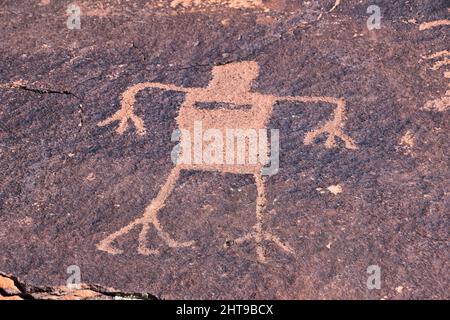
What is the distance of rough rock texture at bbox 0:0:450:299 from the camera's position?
2518 millimetres

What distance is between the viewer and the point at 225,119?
300cm

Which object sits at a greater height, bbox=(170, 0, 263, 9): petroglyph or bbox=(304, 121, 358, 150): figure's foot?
bbox=(170, 0, 263, 9): petroglyph

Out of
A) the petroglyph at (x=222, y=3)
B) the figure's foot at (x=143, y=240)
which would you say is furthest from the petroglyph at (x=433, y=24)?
the figure's foot at (x=143, y=240)

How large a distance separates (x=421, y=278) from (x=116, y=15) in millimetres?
1892

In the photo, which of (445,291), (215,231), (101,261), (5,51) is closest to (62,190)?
(101,261)

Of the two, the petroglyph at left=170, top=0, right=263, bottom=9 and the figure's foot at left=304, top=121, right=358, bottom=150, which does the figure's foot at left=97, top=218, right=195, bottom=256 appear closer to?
the figure's foot at left=304, top=121, right=358, bottom=150

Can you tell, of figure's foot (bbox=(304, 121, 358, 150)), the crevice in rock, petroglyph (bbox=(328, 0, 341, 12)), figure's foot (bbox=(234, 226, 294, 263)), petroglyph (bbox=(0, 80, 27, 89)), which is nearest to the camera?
the crevice in rock

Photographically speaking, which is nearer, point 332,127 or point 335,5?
point 332,127

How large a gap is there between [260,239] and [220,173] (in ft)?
1.08

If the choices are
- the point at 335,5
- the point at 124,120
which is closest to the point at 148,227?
the point at 124,120

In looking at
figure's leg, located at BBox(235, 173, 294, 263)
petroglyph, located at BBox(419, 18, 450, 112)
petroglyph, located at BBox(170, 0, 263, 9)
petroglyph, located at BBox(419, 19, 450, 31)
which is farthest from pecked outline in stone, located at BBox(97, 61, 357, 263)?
petroglyph, located at BBox(419, 19, 450, 31)

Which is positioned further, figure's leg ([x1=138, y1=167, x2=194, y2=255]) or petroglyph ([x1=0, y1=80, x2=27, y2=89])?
petroglyph ([x1=0, y1=80, x2=27, y2=89])

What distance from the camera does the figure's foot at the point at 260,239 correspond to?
257 centimetres

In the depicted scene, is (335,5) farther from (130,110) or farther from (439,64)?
(130,110)
